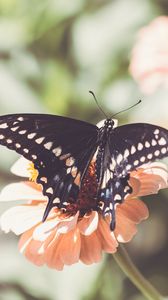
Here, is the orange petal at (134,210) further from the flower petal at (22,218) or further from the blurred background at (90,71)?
the blurred background at (90,71)

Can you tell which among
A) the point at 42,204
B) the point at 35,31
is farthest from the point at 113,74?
the point at 42,204

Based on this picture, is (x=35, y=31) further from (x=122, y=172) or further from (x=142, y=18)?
(x=122, y=172)

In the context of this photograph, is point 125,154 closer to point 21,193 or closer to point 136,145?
point 136,145

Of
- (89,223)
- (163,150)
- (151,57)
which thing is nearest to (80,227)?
(89,223)

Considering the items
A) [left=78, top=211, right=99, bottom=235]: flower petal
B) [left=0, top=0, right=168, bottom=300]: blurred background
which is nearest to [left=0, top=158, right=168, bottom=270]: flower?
[left=78, top=211, right=99, bottom=235]: flower petal

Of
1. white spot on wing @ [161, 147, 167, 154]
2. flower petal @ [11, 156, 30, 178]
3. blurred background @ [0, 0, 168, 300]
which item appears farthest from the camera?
blurred background @ [0, 0, 168, 300]

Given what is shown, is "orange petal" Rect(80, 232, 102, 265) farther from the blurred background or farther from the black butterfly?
the blurred background
